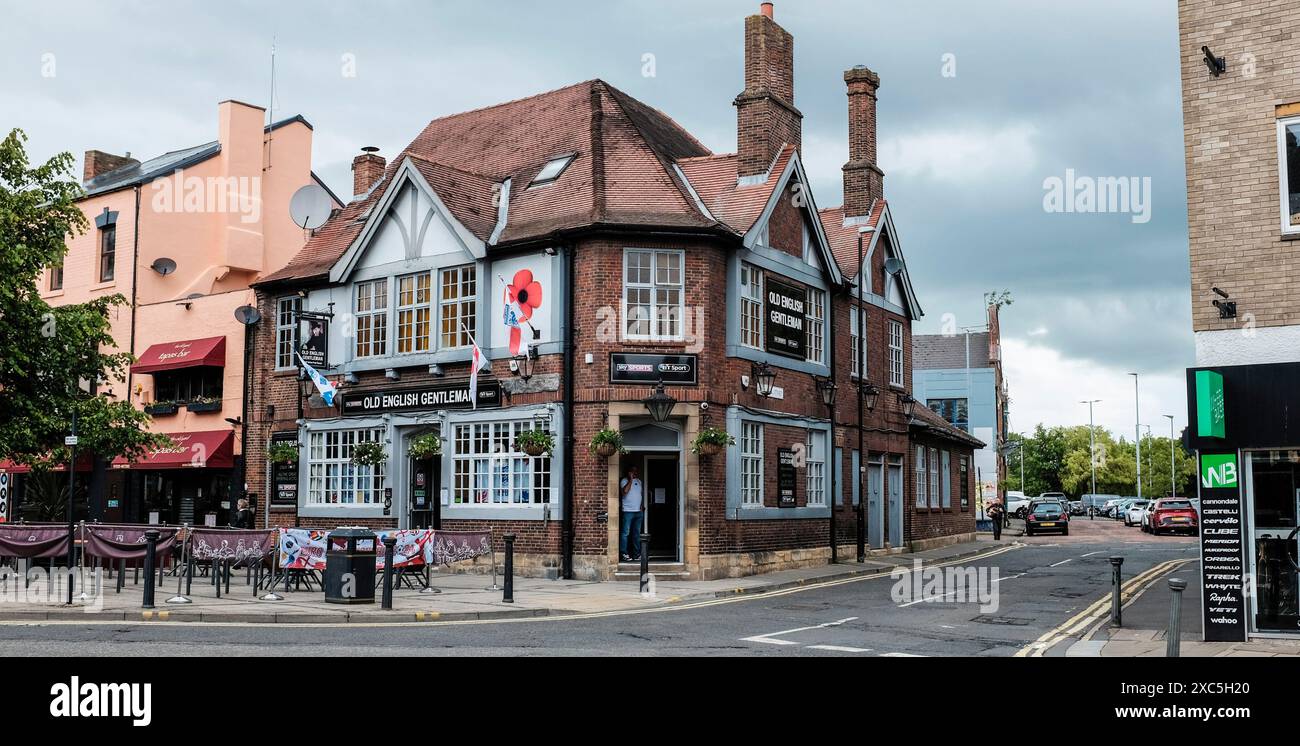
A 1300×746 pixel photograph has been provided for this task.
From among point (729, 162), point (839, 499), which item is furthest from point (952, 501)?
point (729, 162)

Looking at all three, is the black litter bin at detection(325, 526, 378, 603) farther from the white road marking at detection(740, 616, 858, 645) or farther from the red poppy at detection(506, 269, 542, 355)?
the red poppy at detection(506, 269, 542, 355)

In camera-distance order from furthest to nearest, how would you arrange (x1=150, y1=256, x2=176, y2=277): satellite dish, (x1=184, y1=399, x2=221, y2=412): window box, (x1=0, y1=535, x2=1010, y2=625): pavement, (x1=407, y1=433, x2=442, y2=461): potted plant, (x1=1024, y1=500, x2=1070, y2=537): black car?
(x1=1024, y1=500, x2=1070, y2=537): black car, (x1=150, y1=256, x2=176, y2=277): satellite dish, (x1=184, y1=399, x2=221, y2=412): window box, (x1=407, y1=433, x2=442, y2=461): potted plant, (x1=0, y1=535, x2=1010, y2=625): pavement

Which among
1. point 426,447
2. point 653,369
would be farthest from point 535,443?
point 426,447

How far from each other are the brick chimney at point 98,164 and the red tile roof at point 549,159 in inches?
546

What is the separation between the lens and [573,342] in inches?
906

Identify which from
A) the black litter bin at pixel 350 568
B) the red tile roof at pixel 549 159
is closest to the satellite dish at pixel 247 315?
the red tile roof at pixel 549 159

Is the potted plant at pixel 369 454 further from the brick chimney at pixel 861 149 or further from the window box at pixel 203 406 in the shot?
the brick chimney at pixel 861 149

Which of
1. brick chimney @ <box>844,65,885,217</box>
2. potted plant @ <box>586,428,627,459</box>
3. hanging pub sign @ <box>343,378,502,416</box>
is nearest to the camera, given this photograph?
potted plant @ <box>586,428,627,459</box>

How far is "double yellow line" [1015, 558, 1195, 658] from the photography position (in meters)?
13.3

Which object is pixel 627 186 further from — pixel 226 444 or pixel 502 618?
pixel 226 444

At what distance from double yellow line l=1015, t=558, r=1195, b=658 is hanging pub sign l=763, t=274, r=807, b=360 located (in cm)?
844

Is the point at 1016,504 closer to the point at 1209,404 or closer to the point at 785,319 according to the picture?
the point at 785,319

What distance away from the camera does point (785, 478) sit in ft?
82.9

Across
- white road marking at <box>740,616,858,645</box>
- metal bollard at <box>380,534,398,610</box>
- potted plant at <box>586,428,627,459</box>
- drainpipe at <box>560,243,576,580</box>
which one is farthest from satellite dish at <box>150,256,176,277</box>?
white road marking at <box>740,616,858,645</box>
